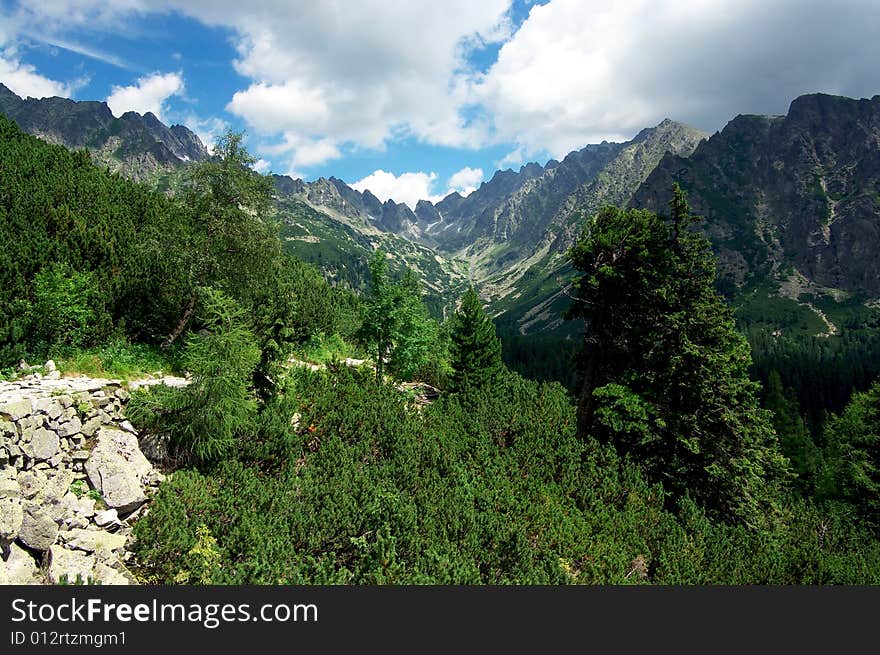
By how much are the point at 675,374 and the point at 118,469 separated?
20.4m

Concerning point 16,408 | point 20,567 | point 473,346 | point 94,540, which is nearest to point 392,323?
point 473,346

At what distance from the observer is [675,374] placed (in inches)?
774

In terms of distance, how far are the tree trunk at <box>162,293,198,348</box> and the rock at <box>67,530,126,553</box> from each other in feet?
37.6

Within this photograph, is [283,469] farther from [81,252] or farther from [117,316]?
[81,252]

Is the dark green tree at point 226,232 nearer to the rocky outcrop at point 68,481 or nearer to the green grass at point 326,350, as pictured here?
the green grass at point 326,350

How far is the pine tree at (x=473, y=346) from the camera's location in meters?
32.2

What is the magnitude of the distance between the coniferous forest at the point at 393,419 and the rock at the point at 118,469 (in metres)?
0.75

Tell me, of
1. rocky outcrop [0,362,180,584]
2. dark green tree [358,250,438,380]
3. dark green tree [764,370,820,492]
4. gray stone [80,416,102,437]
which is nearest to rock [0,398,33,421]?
rocky outcrop [0,362,180,584]

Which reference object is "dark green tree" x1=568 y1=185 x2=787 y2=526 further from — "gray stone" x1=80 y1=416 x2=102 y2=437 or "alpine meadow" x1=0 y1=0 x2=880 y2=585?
"gray stone" x1=80 y1=416 x2=102 y2=437

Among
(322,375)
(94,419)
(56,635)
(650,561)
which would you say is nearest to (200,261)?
(322,375)

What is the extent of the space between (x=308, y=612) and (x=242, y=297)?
16.7 m

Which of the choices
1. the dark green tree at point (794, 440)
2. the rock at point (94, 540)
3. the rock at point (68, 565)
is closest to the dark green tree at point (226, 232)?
the rock at point (94, 540)

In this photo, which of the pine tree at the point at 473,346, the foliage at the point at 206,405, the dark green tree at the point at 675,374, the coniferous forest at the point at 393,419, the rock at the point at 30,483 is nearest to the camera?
the rock at the point at 30,483

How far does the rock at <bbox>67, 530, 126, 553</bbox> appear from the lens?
9.62 meters
